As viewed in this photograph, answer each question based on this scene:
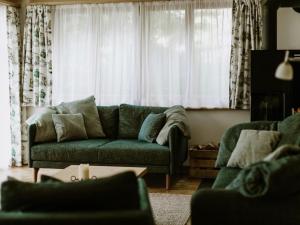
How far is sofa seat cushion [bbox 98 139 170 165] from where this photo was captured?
529 cm

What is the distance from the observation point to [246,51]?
5.96 meters

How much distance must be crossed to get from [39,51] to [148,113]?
1.80 metres

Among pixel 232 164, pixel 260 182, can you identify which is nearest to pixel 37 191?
pixel 260 182

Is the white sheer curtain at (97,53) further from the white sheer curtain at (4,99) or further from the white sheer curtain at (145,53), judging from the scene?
the white sheer curtain at (4,99)

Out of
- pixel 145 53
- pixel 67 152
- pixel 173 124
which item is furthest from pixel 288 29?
pixel 67 152

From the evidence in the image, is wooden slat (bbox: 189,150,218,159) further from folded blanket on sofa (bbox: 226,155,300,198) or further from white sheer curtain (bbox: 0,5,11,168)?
folded blanket on sofa (bbox: 226,155,300,198)

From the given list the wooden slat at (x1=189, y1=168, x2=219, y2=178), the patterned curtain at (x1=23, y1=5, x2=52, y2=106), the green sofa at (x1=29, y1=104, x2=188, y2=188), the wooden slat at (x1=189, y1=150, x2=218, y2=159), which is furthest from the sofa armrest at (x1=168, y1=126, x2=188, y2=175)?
the patterned curtain at (x1=23, y1=5, x2=52, y2=106)

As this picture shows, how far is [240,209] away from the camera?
264 cm

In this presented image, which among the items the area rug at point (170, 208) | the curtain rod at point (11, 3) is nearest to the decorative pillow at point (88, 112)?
the area rug at point (170, 208)

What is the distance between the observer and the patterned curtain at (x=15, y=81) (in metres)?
6.55

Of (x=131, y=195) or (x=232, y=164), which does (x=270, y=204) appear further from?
(x=232, y=164)

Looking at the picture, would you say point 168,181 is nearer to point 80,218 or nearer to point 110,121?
point 110,121

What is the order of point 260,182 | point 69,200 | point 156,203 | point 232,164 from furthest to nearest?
point 156,203, point 232,164, point 260,182, point 69,200

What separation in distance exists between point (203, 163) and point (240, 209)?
310 centimetres
